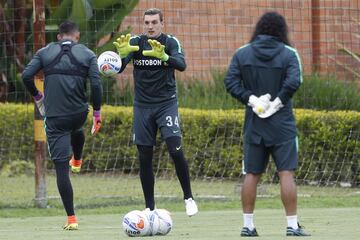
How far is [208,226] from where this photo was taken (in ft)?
38.0

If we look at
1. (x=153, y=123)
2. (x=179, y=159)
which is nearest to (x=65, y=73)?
(x=153, y=123)

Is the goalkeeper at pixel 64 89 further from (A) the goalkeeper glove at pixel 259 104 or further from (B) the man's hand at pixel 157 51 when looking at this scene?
(A) the goalkeeper glove at pixel 259 104

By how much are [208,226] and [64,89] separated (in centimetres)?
200

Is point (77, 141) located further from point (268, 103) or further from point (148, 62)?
point (268, 103)

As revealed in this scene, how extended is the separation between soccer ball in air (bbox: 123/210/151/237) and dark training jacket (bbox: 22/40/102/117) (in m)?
1.50

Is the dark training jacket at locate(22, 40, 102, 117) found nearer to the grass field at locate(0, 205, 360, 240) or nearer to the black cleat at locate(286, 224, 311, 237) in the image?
the grass field at locate(0, 205, 360, 240)

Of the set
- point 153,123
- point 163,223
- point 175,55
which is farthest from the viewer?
point 153,123

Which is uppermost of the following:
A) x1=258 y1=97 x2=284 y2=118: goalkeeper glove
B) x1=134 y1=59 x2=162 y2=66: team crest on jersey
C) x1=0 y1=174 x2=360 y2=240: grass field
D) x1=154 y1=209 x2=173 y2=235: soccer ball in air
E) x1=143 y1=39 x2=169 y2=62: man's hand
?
x1=143 y1=39 x2=169 y2=62: man's hand

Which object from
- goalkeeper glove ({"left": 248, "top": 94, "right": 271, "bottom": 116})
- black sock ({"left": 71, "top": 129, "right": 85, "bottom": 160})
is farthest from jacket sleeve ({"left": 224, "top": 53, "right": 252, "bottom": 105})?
black sock ({"left": 71, "top": 129, "right": 85, "bottom": 160})

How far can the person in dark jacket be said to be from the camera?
964 centimetres

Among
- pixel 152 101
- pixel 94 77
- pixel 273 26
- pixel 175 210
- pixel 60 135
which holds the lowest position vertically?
pixel 175 210

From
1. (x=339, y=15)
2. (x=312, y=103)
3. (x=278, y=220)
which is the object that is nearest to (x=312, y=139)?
(x=312, y=103)

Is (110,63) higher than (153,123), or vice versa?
(110,63)

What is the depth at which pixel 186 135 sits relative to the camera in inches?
677
